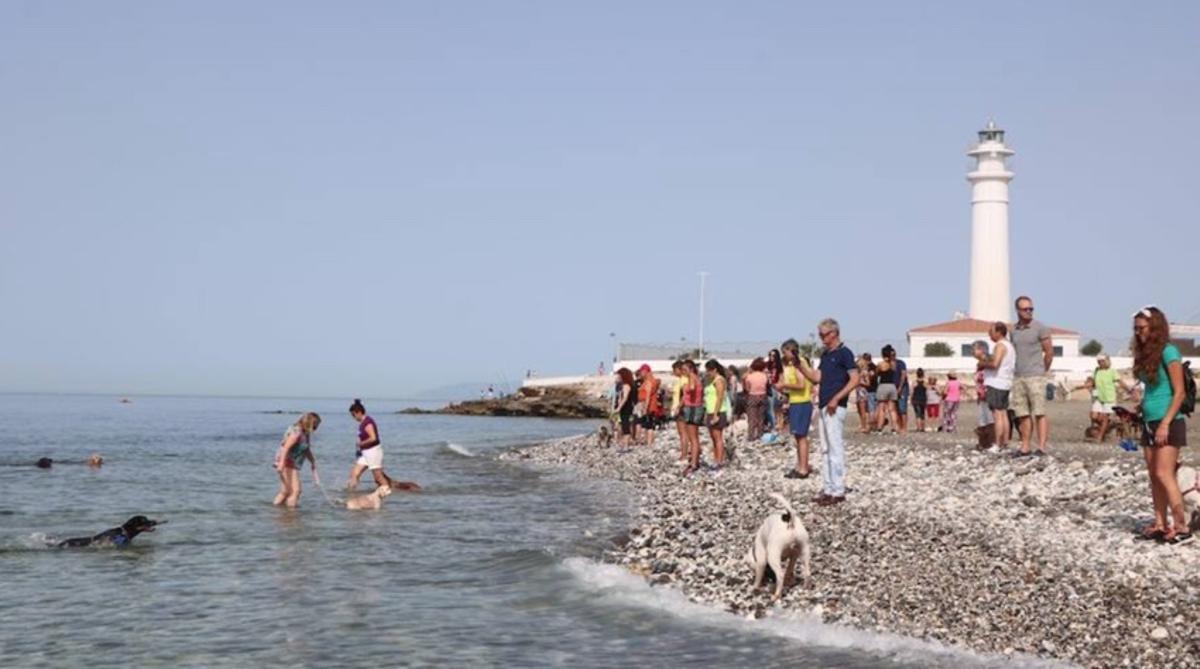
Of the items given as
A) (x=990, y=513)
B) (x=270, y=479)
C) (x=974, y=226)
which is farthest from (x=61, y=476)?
(x=974, y=226)

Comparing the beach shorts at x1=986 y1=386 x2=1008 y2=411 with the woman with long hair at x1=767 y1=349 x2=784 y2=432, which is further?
the woman with long hair at x1=767 y1=349 x2=784 y2=432

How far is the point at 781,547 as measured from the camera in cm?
1172

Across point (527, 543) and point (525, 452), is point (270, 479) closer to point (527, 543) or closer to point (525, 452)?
point (525, 452)

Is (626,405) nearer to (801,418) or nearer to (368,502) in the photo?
(368,502)

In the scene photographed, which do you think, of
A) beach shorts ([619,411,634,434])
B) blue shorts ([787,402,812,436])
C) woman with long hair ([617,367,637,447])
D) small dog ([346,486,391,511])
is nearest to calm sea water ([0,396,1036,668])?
small dog ([346,486,391,511])

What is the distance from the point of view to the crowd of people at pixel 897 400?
11.8 meters

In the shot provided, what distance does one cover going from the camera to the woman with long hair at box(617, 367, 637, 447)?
30.9 meters

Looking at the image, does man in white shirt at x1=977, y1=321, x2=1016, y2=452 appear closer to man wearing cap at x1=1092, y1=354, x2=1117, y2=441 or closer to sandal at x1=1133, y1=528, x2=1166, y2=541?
man wearing cap at x1=1092, y1=354, x2=1117, y2=441

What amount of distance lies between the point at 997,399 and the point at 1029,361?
1.47 metres

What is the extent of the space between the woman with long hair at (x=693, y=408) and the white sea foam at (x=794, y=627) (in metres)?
9.51

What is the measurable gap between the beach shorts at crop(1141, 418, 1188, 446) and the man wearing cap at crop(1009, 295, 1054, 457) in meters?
5.56

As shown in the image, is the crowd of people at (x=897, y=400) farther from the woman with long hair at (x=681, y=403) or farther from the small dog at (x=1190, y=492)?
the small dog at (x=1190, y=492)

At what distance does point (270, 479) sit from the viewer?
3042 cm

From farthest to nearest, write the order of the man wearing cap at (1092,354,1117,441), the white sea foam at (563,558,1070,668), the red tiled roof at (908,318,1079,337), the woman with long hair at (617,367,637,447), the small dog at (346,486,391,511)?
1. the red tiled roof at (908,318,1079,337)
2. the woman with long hair at (617,367,637,447)
3. the man wearing cap at (1092,354,1117,441)
4. the small dog at (346,486,391,511)
5. the white sea foam at (563,558,1070,668)
